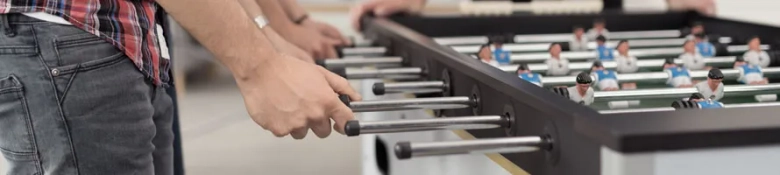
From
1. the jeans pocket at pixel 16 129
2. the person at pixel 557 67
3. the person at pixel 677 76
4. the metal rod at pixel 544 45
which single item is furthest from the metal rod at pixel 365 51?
the jeans pocket at pixel 16 129

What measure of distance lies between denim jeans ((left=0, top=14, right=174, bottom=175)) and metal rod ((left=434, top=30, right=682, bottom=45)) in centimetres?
96

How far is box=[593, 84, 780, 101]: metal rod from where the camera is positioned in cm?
123

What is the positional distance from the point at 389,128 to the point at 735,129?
1.32 ft

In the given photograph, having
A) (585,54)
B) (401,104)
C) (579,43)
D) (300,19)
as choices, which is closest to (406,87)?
(401,104)

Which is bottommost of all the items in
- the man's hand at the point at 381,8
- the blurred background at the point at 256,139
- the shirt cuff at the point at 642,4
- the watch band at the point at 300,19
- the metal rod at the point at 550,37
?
the blurred background at the point at 256,139

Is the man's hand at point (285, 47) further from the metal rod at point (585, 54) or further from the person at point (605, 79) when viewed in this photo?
the person at point (605, 79)

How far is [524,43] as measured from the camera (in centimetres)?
202

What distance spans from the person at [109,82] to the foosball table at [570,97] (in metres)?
0.09

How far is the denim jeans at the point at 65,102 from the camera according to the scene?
1116 millimetres

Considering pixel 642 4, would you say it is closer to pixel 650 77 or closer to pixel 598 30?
pixel 598 30

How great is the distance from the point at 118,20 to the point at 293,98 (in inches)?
10.0

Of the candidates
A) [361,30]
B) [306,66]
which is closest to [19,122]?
[306,66]

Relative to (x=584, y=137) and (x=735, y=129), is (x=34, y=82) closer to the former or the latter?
(x=584, y=137)

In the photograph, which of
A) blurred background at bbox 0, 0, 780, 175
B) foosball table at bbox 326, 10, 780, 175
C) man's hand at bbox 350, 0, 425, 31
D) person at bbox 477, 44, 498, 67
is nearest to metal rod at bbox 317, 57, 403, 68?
foosball table at bbox 326, 10, 780, 175
